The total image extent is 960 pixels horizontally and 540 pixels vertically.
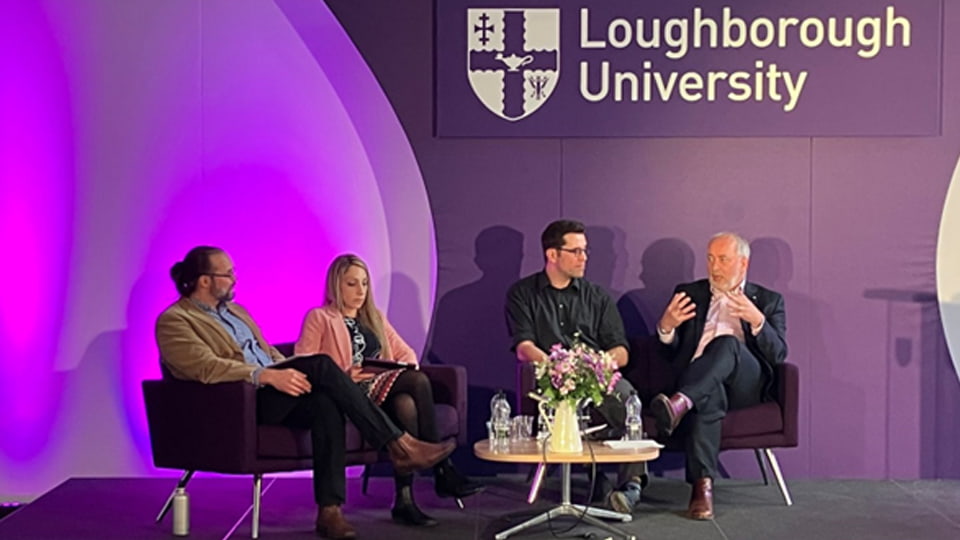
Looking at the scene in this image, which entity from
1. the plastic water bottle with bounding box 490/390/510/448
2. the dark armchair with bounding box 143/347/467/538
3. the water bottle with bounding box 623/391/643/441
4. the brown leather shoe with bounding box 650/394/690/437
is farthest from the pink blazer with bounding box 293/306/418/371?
the brown leather shoe with bounding box 650/394/690/437

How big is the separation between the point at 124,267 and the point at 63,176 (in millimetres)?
549

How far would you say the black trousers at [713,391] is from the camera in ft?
18.1

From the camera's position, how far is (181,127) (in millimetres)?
6504

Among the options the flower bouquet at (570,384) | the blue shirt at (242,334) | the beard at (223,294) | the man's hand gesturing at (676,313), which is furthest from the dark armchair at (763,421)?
the beard at (223,294)

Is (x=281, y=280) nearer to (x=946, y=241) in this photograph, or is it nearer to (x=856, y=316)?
(x=856, y=316)

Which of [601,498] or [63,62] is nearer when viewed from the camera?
[601,498]

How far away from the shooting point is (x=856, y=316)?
254 inches

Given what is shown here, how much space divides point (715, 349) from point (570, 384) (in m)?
1.16

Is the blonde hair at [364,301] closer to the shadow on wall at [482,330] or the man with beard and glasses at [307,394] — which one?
the man with beard and glasses at [307,394]

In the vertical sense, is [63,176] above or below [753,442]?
above

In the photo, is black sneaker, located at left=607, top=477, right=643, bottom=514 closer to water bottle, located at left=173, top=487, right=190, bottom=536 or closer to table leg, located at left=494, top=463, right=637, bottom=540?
table leg, located at left=494, top=463, right=637, bottom=540

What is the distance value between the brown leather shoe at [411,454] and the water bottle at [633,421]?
0.79m

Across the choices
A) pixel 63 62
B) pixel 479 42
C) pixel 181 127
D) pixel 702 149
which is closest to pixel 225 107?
pixel 181 127

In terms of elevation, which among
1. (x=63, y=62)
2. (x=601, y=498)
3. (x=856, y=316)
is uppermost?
(x=63, y=62)
